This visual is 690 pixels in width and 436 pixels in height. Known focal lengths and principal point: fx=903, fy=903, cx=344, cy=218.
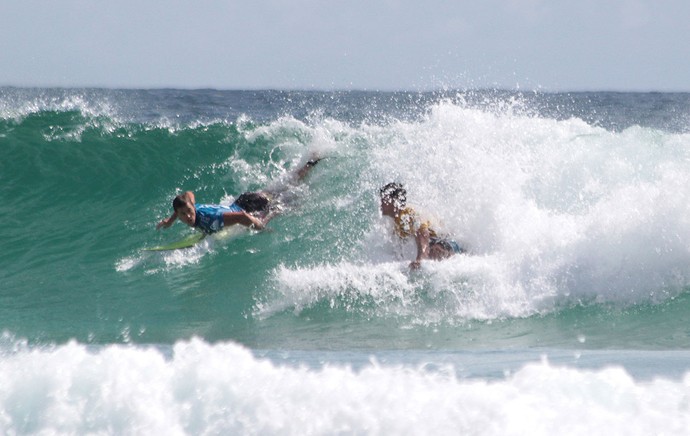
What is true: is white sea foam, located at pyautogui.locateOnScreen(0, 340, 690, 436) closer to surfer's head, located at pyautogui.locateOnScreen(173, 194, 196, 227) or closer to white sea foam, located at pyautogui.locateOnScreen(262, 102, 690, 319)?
white sea foam, located at pyautogui.locateOnScreen(262, 102, 690, 319)

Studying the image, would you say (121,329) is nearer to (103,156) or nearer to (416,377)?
(416,377)

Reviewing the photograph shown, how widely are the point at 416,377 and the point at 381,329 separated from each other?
118 inches

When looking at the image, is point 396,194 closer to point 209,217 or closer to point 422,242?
point 422,242

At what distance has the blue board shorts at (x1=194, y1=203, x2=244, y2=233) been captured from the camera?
10242 millimetres

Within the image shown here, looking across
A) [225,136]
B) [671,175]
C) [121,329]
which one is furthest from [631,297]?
[225,136]

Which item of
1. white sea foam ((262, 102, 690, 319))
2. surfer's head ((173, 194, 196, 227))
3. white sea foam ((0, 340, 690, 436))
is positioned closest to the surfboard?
surfer's head ((173, 194, 196, 227))

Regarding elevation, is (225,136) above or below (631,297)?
above

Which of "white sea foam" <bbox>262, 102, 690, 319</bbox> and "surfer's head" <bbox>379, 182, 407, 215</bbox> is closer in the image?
"white sea foam" <bbox>262, 102, 690, 319</bbox>

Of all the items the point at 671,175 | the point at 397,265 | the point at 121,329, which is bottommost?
the point at 121,329

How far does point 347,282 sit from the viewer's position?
355 inches

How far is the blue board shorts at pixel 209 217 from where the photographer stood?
10242mm

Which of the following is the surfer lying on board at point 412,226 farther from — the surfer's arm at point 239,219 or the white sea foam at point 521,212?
the surfer's arm at point 239,219

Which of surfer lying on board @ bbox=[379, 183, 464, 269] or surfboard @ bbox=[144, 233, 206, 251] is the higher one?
surfer lying on board @ bbox=[379, 183, 464, 269]

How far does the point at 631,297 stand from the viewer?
8.38m
